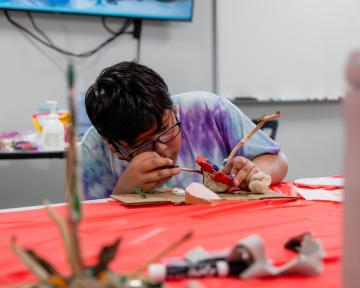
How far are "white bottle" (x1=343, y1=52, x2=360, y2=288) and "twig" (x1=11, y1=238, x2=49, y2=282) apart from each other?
0.24m

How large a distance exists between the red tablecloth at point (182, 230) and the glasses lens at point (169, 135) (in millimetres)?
229

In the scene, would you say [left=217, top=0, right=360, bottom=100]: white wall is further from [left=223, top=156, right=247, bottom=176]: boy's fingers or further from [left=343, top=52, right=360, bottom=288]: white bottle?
[left=343, top=52, right=360, bottom=288]: white bottle

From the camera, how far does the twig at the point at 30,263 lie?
0.34m

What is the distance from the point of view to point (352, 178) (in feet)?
1.10

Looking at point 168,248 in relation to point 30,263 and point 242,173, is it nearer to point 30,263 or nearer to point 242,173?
point 30,263

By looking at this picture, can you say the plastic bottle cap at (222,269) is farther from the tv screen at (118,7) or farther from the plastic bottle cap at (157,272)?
the tv screen at (118,7)

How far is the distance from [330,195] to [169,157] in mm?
394

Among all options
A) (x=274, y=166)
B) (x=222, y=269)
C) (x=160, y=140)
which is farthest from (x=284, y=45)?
(x=222, y=269)

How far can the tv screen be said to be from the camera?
216 cm

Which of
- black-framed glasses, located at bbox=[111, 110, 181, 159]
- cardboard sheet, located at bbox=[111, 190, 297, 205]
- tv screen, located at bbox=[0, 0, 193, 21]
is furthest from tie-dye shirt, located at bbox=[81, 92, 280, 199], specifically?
tv screen, located at bbox=[0, 0, 193, 21]

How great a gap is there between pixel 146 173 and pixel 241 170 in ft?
0.70

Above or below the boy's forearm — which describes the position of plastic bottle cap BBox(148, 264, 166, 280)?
above

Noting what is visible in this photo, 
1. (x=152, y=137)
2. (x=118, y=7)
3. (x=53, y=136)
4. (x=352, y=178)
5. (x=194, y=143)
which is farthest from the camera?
(x=118, y=7)

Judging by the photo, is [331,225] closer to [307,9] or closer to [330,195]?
[330,195]
